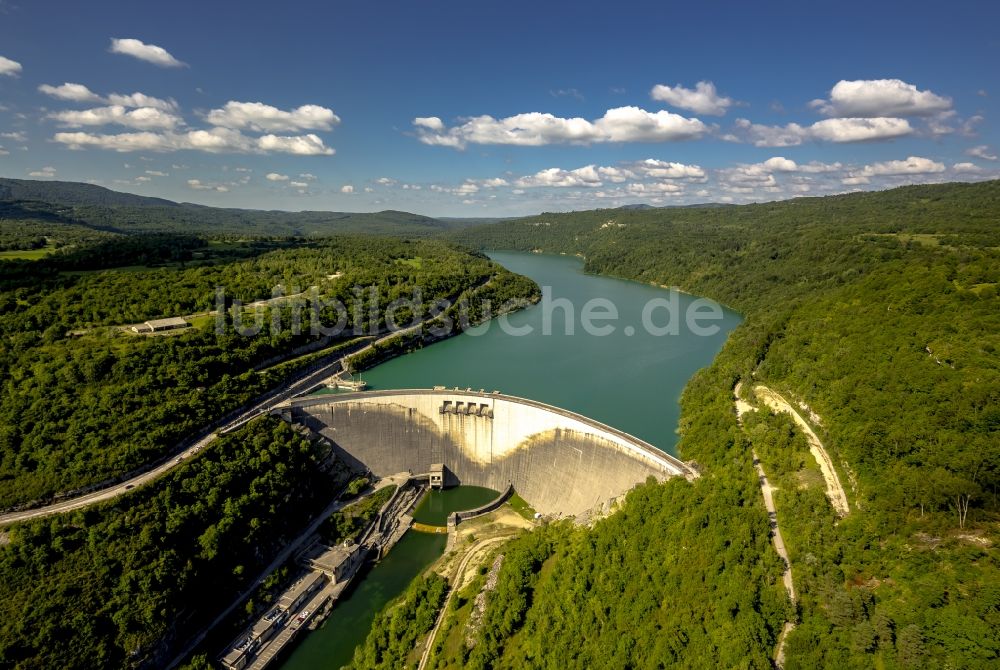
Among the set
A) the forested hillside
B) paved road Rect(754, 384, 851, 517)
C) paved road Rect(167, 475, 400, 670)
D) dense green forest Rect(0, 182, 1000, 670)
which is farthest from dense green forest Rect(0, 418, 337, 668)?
paved road Rect(754, 384, 851, 517)

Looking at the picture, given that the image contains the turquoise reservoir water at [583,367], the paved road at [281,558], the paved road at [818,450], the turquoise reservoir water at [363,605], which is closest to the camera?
the paved road at [281,558]

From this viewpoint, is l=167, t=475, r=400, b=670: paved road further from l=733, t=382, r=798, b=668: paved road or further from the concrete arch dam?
l=733, t=382, r=798, b=668: paved road

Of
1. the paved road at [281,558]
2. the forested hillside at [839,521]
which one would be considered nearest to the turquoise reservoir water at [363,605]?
the paved road at [281,558]

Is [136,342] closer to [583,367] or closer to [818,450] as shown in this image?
[583,367]

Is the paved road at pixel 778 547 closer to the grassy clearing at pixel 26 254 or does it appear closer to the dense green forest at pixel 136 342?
the dense green forest at pixel 136 342

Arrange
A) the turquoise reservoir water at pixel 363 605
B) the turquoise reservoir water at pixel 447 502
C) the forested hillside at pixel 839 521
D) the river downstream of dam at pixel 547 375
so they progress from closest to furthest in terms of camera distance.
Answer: the forested hillside at pixel 839 521 < the turquoise reservoir water at pixel 363 605 < the river downstream of dam at pixel 547 375 < the turquoise reservoir water at pixel 447 502
